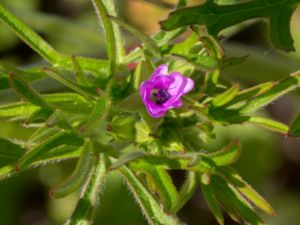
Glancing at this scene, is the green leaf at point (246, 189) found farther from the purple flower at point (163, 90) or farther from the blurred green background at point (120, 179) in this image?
the blurred green background at point (120, 179)

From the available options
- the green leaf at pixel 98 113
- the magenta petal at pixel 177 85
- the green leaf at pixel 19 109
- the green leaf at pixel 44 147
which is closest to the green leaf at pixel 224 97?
the magenta petal at pixel 177 85

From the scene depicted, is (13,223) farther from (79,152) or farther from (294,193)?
(79,152)

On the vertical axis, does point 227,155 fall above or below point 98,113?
below

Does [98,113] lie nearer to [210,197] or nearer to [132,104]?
[132,104]

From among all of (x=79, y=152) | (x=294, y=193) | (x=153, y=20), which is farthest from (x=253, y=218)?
(x=153, y=20)

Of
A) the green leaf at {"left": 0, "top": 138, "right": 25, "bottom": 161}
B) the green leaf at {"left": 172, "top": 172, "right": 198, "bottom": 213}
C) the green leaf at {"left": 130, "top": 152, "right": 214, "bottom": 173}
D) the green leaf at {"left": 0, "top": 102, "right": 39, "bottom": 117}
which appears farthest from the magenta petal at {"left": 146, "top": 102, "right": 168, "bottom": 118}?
the green leaf at {"left": 0, "top": 138, "right": 25, "bottom": 161}

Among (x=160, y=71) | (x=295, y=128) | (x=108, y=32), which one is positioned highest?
(x=108, y=32)

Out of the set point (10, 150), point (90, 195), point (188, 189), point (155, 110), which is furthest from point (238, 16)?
point (10, 150)
